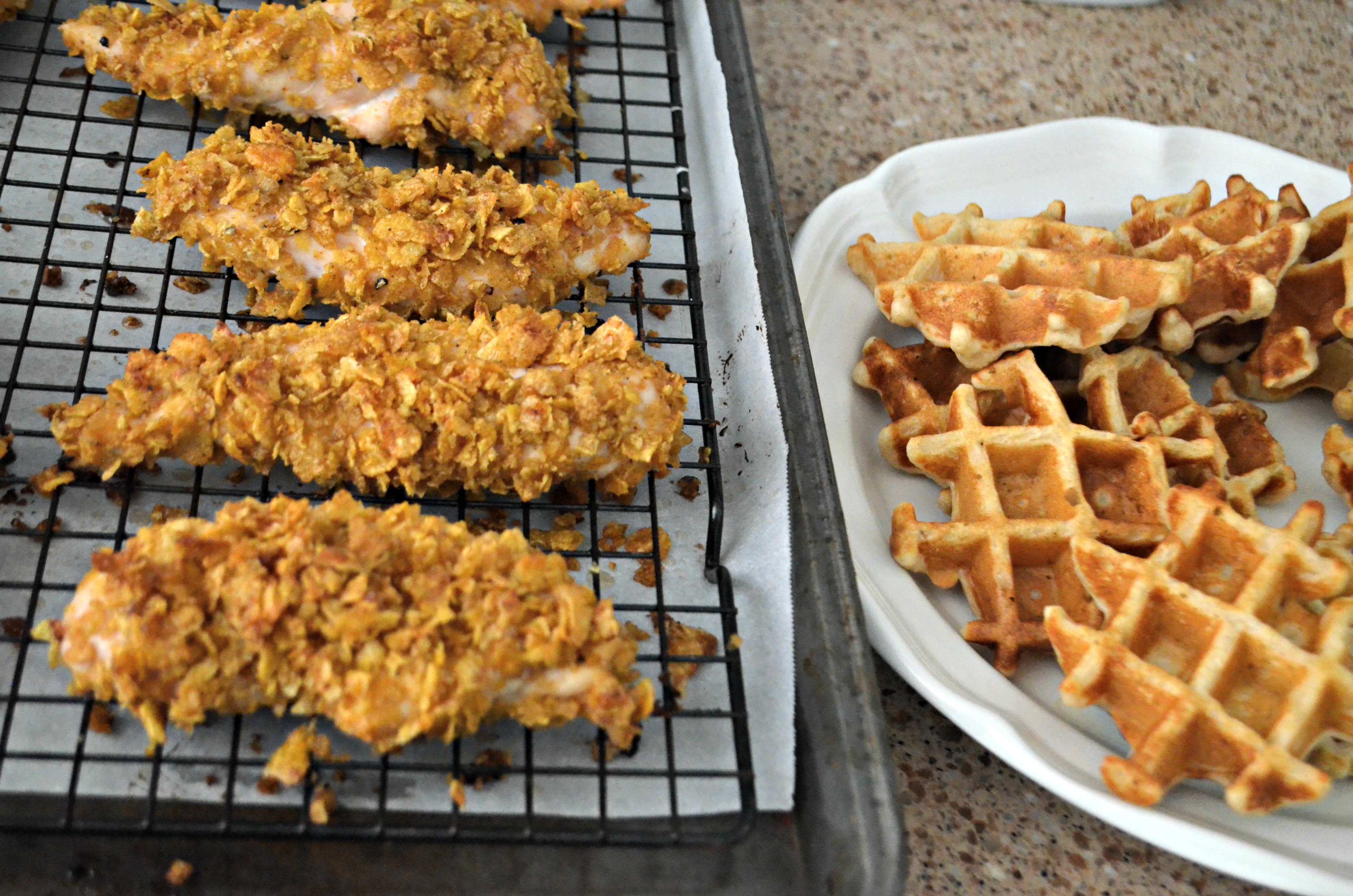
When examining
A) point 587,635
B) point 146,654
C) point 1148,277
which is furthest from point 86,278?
point 1148,277

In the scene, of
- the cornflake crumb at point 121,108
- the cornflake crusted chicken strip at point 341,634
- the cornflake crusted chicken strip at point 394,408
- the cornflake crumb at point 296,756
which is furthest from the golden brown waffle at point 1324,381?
the cornflake crumb at point 121,108

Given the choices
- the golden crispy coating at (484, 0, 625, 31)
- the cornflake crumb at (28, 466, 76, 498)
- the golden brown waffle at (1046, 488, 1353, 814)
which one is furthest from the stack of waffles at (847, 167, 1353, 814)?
the cornflake crumb at (28, 466, 76, 498)

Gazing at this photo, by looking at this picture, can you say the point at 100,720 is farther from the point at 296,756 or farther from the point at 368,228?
the point at 368,228

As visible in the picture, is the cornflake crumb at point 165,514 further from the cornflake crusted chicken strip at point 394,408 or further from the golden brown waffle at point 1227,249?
the golden brown waffle at point 1227,249

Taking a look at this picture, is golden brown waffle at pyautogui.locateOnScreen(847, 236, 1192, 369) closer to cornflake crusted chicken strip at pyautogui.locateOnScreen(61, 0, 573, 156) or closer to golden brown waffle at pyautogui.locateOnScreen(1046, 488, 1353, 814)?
golden brown waffle at pyautogui.locateOnScreen(1046, 488, 1353, 814)

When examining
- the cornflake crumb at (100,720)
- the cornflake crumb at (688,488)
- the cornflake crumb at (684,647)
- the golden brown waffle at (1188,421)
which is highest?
the golden brown waffle at (1188,421)

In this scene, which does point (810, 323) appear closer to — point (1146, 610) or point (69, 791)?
point (1146, 610)
